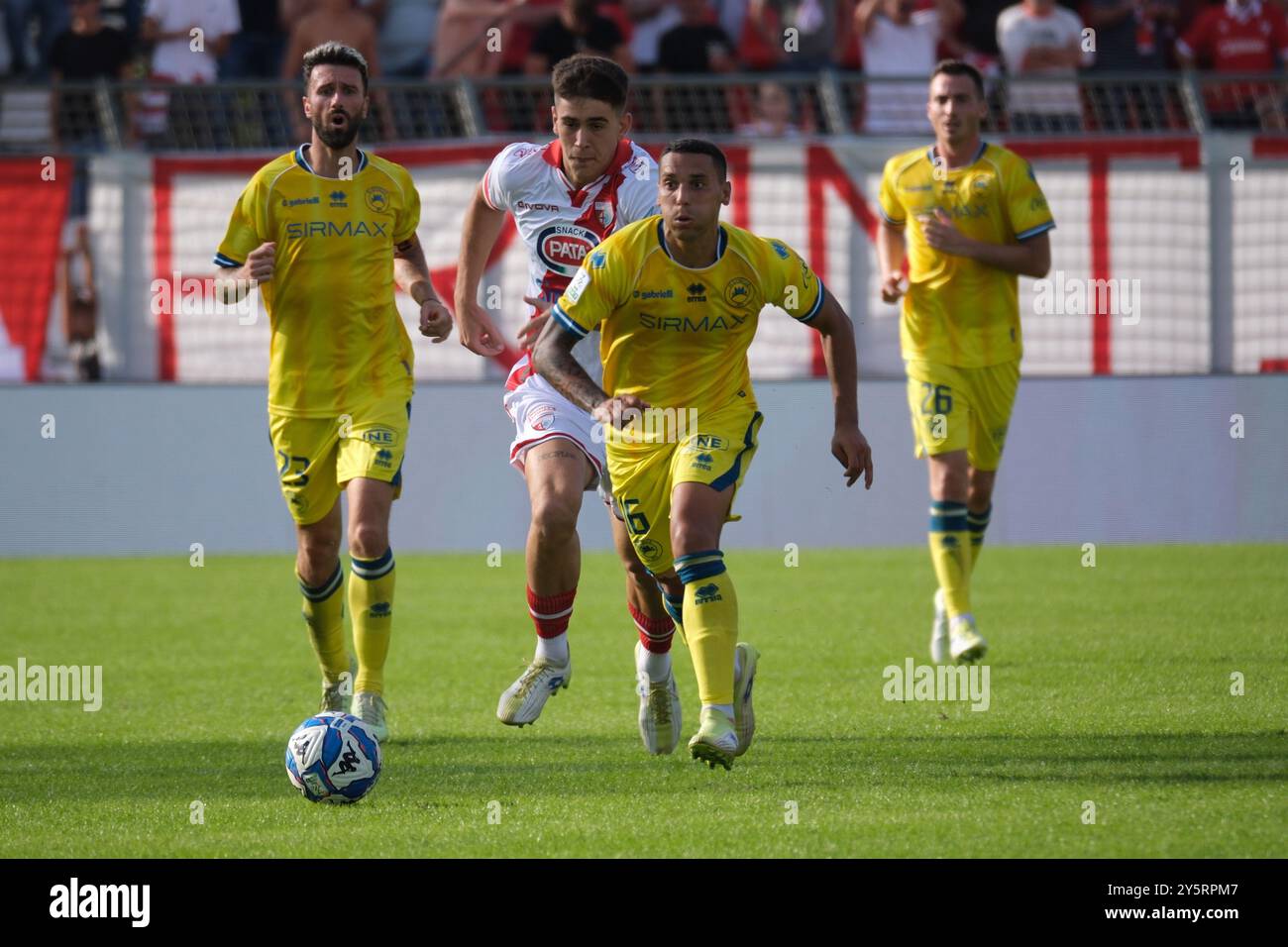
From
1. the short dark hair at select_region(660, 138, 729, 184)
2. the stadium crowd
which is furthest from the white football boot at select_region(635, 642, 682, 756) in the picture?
the stadium crowd

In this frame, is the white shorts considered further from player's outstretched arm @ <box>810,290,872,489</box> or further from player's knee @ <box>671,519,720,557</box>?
player's outstretched arm @ <box>810,290,872,489</box>

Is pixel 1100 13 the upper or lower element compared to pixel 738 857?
upper

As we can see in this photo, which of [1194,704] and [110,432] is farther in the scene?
[110,432]

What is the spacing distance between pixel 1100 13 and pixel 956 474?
8.42 metres

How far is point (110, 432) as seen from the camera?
1486 cm

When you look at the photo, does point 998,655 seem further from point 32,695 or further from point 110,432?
point 110,432

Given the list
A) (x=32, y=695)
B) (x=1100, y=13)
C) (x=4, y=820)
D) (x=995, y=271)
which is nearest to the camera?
(x=4, y=820)

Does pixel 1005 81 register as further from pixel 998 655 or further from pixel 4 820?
pixel 4 820

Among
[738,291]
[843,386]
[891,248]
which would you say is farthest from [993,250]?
[738,291]

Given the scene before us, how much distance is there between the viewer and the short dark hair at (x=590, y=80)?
7.15 metres

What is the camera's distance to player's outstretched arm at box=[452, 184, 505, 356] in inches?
302
